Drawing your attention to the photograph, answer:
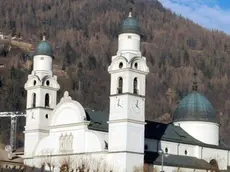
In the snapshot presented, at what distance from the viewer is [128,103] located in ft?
209

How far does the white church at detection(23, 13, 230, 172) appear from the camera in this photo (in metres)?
64.1

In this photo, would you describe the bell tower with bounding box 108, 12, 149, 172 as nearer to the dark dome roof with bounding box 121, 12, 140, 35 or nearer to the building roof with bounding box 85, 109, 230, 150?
the dark dome roof with bounding box 121, 12, 140, 35

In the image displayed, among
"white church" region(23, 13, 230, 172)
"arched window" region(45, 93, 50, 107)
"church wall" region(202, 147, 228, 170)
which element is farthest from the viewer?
"church wall" region(202, 147, 228, 170)

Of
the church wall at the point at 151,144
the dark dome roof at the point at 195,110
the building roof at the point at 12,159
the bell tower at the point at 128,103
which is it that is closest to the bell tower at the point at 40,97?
the building roof at the point at 12,159

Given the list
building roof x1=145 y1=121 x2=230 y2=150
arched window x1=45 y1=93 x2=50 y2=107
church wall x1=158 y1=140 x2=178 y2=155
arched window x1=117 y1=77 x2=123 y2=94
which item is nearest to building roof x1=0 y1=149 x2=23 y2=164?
arched window x1=45 y1=93 x2=50 y2=107

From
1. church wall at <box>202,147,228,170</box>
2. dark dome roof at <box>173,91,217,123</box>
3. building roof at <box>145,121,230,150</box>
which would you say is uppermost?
dark dome roof at <box>173,91,217,123</box>

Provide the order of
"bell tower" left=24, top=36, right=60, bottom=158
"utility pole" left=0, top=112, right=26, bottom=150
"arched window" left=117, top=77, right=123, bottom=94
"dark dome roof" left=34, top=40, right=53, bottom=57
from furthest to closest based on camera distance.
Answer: "utility pole" left=0, top=112, right=26, bottom=150 → "dark dome roof" left=34, top=40, right=53, bottom=57 → "bell tower" left=24, top=36, right=60, bottom=158 → "arched window" left=117, top=77, right=123, bottom=94

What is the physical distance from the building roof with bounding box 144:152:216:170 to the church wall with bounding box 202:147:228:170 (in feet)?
7.49

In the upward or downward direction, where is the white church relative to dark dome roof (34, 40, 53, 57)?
downward

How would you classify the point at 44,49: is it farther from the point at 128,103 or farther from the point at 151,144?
the point at 151,144

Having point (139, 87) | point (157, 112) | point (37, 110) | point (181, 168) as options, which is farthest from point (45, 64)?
point (157, 112)

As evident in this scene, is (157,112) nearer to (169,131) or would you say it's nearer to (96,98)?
(96,98)

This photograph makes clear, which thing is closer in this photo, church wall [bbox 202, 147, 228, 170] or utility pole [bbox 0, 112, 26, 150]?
church wall [bbox 202, 147, 228, 170]

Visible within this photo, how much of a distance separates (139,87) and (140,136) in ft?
16.7
